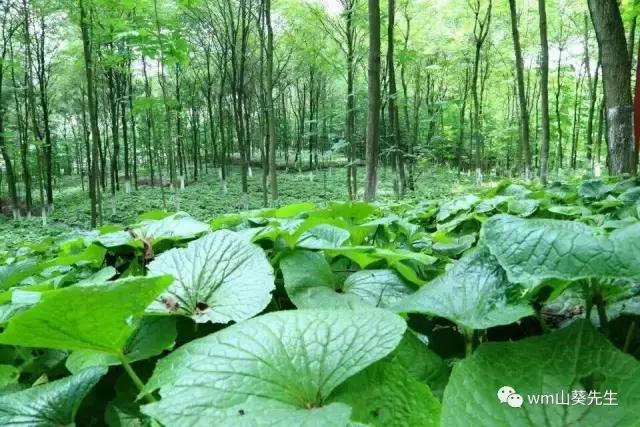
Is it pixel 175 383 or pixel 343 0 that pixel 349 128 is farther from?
pixel 175 383

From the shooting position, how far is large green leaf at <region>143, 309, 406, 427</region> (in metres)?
0.47

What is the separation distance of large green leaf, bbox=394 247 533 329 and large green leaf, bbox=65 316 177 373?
0.38m

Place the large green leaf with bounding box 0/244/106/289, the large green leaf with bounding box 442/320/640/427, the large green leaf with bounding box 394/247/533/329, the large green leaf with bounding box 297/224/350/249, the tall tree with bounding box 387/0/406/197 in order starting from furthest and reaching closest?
the tall tree with bounding box 387/0/406/197
the large green leaf with bounding box 0/244/106/289
the large green leaf with bounding box 297/224/350/249
the large green leaf with bounding box 394/247/533/329
the large green leaf with bounding box 442/320/640/427

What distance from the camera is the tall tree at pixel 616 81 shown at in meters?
5.26

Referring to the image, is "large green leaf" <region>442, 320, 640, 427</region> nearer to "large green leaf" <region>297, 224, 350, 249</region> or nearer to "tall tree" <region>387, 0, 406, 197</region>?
"large green leaf" <region>297, 224, 350, 249</region>

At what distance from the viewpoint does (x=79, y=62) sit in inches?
551

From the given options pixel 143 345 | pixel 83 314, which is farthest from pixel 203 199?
pixel 83 314

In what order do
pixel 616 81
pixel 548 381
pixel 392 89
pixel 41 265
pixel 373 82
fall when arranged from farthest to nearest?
pixel 392 89 → pixel 373 82 → pixel 616 81 → pixel 41 265 → pixel 548 381

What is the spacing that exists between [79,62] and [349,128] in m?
8.64

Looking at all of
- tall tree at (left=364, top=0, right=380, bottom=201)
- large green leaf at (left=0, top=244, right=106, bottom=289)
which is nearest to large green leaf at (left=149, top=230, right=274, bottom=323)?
large green leaf at (left=0, top=244, right=106, bottom=289)

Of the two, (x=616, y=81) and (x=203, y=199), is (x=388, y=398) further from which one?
(x=203, y=199)

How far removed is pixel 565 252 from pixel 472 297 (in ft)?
0.52

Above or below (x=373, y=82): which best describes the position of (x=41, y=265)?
below

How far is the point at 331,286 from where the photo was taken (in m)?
0.94
